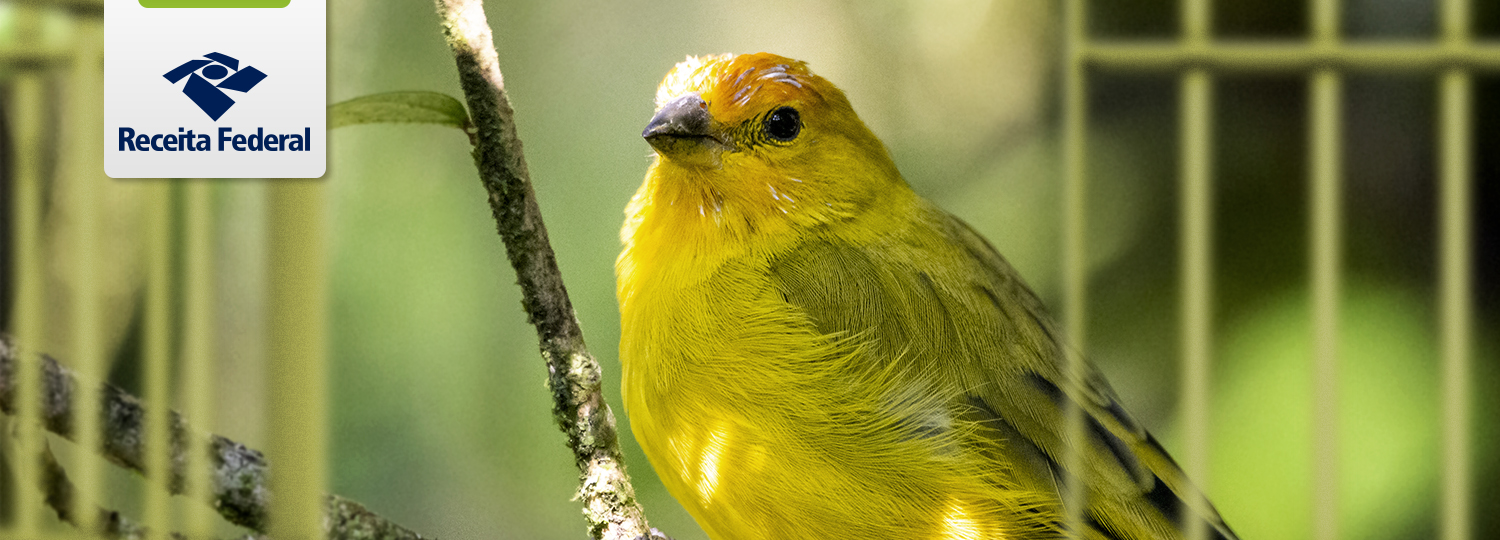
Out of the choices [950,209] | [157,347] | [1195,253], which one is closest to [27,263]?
[157,347]

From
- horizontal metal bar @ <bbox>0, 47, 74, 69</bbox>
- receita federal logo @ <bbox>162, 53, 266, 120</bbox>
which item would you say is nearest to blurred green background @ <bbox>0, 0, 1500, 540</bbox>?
horizontal metal bar @ <bbox>0, 47, 74, 69</bbox>

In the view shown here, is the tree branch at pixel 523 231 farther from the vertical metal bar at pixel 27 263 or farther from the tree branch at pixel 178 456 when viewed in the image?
the vertical metal bar at pixel 27 263

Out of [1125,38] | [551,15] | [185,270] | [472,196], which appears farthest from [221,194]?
[1125,38]

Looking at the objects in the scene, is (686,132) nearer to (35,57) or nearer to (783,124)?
(783,124)

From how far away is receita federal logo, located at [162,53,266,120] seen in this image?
5.06 feet

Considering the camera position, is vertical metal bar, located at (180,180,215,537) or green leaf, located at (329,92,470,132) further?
vertical metal bar, located at (180,180,215,537)

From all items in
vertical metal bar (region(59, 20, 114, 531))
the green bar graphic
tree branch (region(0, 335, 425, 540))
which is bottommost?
tree branch (region(0, 335, 425, 540))

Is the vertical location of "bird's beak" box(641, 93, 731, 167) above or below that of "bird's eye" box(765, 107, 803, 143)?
below

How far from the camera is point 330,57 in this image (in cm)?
162

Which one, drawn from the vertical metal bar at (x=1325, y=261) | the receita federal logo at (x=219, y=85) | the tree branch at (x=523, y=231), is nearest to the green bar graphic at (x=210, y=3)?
the receita federal logo at (x=219, y=85)

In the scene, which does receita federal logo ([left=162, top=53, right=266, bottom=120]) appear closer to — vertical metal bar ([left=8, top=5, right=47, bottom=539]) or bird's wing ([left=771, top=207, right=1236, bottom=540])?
vertical metal bar ([left=8, top=5, right=47, bottom=539])

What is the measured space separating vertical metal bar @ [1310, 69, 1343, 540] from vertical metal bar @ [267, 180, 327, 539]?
139 centimetres

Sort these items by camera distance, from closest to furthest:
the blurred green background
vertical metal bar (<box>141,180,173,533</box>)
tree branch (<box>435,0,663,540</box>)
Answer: tree branch (<box>435,0,663,540</box>)
vertical metal bar (<box>141,180,173,533</box>)
the blurred green background

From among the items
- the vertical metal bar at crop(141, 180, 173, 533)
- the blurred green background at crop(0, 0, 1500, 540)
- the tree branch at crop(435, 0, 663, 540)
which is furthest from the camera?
the blurred green background at crop(0, 0, 1500, 540)
